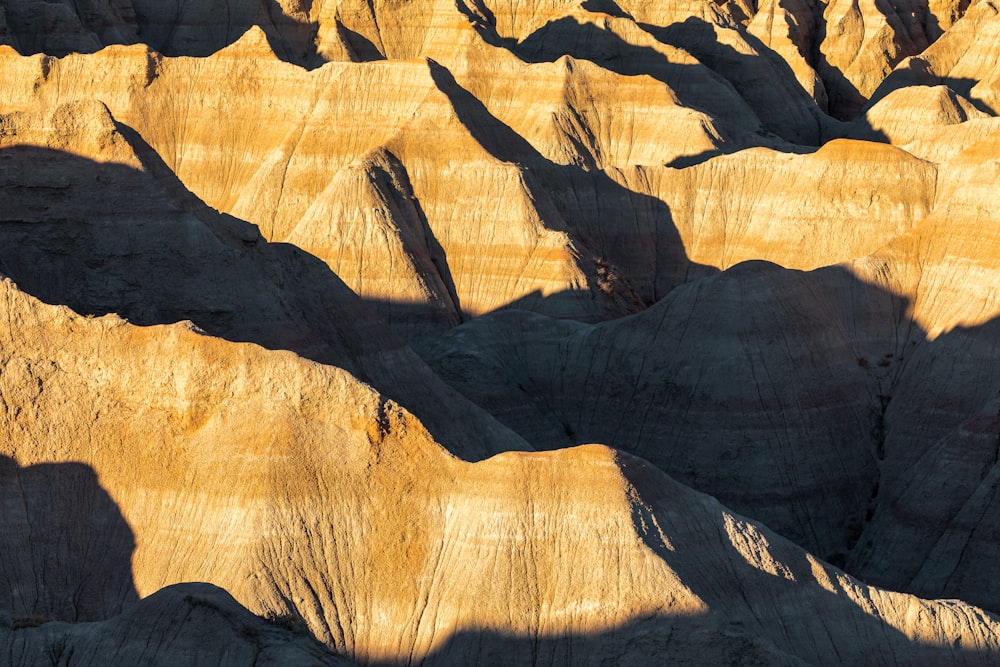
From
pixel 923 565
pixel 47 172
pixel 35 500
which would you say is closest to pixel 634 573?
pixel 35 500

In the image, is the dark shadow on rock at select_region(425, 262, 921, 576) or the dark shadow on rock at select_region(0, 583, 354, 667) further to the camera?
the dark shadow on rock at select_region(425, 262, 921, 576)

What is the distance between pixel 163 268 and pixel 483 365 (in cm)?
1368

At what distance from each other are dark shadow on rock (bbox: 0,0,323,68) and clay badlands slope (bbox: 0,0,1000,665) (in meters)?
0.49

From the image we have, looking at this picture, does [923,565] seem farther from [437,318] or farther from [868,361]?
[437,318]

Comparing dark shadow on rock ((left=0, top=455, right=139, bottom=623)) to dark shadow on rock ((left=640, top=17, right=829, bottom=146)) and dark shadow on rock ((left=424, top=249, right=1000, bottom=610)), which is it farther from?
dark shadow on rock ((left=640, top=17, right=829, bottom=146))

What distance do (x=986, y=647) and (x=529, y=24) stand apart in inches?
2939

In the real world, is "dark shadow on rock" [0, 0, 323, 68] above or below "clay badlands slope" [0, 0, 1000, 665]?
below

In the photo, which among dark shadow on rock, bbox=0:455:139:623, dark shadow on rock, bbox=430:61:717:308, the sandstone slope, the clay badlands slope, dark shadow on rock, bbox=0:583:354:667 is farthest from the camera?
dark shadow on rock, bbox=430:61:717:308

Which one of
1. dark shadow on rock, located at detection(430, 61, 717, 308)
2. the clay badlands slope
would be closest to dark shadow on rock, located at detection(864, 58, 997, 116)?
the clay badlands slope

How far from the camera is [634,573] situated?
3131 centimetres

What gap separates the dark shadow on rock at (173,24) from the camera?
89.9 meters

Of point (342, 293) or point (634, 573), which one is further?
point (342, 293)

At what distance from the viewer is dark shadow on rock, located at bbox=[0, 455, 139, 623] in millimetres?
33156

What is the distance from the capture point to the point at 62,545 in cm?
3384
